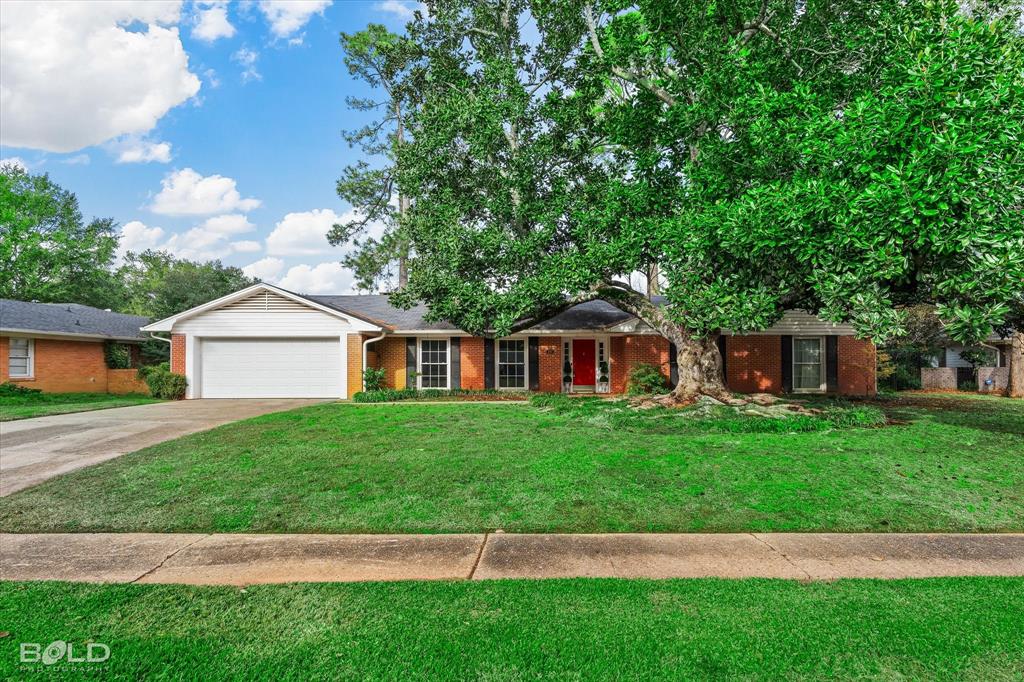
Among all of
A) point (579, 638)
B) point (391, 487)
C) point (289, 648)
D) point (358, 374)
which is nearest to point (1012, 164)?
point (579, 638)

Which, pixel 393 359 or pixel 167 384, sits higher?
pixel 393 359

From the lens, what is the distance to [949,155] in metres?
6.85

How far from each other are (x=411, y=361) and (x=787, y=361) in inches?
535

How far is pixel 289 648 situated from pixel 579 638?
165 cm

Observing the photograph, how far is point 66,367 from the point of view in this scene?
19.0 metres

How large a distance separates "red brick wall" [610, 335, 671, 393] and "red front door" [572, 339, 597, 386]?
0.90 m

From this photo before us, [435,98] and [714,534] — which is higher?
[435,98]

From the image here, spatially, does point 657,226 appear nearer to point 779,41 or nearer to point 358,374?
point 779,41

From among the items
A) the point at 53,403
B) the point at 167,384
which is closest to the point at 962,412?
the point at 167,384

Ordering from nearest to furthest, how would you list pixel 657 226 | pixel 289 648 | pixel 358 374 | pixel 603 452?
pixel 289 648, pixel 603 452, pixel 657 226, pixel 358 374

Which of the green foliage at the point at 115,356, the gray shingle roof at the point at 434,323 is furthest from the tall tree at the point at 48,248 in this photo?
the gray shingle roof at the point at 434,323

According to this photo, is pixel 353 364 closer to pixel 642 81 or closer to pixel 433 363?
pixel 433 363

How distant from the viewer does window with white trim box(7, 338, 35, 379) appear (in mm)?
17594

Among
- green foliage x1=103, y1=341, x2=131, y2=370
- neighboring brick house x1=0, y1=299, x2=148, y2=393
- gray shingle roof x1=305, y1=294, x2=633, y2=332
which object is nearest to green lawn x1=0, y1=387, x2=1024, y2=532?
gray shingle roof x1=305, y1=294, x2=633, y2=332
